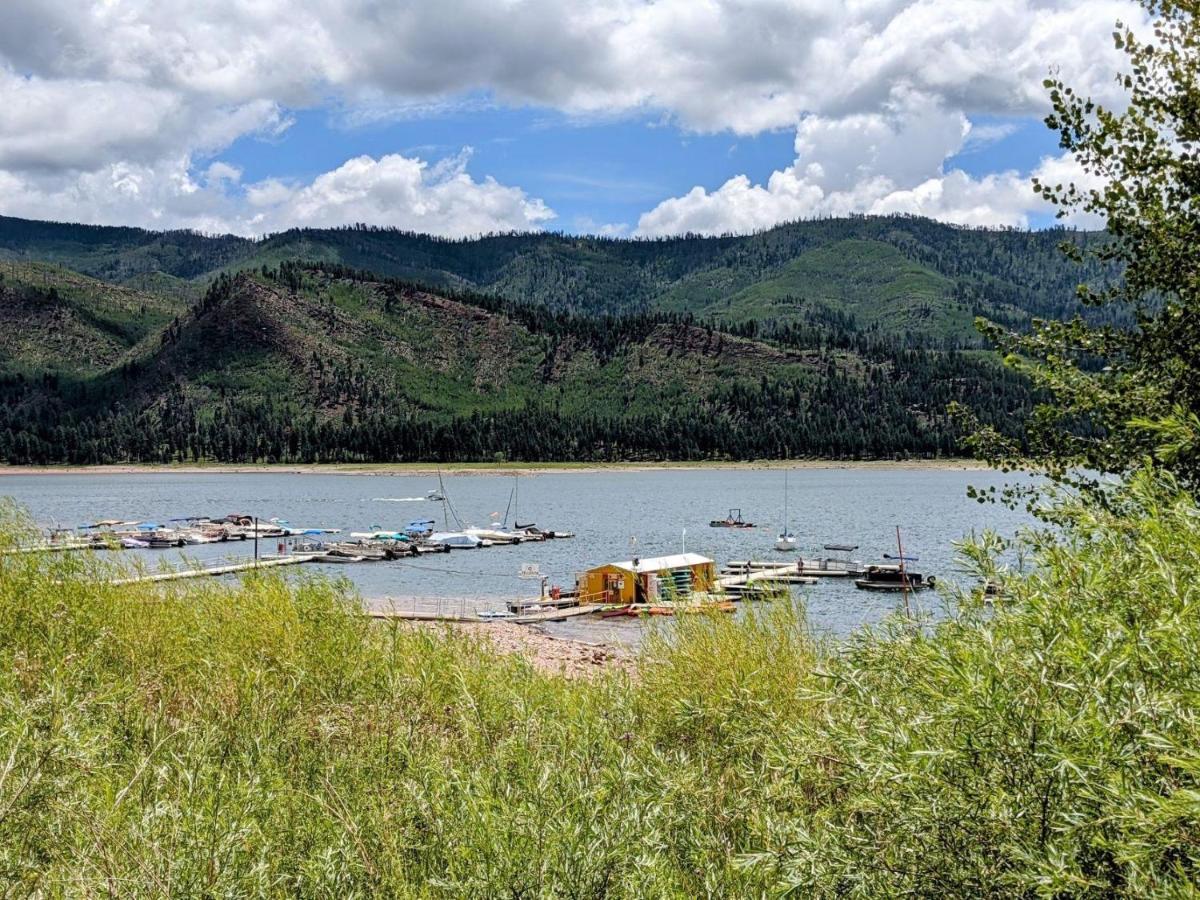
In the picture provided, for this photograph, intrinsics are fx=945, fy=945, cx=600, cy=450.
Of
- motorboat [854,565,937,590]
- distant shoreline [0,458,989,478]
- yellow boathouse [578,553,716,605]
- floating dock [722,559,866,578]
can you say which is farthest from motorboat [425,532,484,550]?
distant shoreline [0,458,989,478]

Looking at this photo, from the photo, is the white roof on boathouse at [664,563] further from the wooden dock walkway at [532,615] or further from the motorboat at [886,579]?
the motorboat at [886,579]

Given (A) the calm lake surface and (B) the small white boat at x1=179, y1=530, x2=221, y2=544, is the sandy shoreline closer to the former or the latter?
(A) the calm lake surface

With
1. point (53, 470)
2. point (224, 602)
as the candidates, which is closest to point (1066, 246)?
point (224, 602)

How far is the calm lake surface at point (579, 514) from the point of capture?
51.3 meters

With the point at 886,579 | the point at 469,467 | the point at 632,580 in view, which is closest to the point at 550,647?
the point at 632,580

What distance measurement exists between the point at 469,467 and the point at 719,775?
176 metres

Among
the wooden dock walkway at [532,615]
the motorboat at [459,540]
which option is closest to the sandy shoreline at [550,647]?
the wooden dock walkway at [532,615]

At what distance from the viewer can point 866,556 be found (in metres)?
67.0

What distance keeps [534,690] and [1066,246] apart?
7826 millimetres

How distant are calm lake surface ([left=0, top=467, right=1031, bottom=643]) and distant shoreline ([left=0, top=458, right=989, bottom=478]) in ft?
6.37

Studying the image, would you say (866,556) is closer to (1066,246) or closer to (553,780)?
(1066,246)

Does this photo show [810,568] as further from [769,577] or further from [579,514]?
[579,514]

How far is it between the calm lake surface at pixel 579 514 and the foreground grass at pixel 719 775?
2223mm

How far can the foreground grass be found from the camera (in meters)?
3.91
